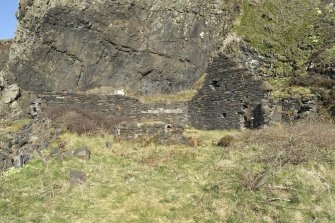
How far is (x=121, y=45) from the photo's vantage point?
112 feet

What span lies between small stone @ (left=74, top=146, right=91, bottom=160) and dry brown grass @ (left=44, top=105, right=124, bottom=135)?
3.25 m

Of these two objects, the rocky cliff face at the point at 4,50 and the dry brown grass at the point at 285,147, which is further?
the rocky cliff face at the point at 4,50

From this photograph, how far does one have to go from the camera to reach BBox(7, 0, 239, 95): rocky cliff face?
33.2 meters

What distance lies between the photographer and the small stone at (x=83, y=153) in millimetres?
14141

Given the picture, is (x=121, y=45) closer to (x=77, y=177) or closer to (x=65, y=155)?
(x=65, y=155)

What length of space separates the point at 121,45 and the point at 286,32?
15155 millimetres

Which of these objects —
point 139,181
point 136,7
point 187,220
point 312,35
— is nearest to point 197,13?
point 136,7

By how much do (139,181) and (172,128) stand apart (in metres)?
5.12

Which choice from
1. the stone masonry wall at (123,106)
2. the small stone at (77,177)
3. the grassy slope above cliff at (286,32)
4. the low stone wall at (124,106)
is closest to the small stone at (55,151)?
the small stone at (77,177)

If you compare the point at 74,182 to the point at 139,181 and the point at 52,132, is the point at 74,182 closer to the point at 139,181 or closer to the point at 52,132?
the point at 139,181

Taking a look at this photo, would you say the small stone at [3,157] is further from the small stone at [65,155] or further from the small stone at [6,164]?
the small stone at [65,155]

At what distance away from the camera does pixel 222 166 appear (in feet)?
44.2

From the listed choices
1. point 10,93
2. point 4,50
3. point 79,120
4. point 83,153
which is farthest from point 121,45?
point 4,50

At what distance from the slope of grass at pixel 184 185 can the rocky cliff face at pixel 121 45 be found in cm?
1819
